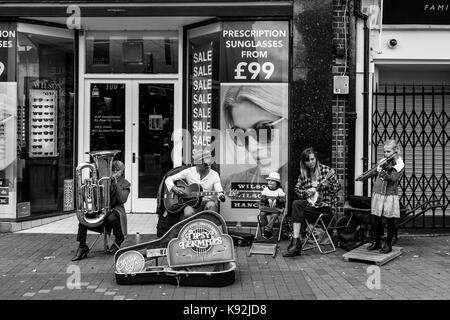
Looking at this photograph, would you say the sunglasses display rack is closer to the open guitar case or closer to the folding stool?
the open guitar case

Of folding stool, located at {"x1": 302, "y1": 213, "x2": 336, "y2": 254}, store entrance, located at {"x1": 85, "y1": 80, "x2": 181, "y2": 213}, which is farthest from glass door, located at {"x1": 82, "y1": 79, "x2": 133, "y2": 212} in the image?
folding stool, located at {"x1": 302, "y1": 213, "x2": 336, "y2": 254}

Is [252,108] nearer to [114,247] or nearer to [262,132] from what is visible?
[262,132]

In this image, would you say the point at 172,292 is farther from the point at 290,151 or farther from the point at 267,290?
the point at 290,151

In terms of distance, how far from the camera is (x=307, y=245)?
26.4 ft

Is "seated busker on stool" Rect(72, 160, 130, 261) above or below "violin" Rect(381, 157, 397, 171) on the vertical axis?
below

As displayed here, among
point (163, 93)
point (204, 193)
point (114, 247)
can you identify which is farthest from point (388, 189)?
point (163, 93)

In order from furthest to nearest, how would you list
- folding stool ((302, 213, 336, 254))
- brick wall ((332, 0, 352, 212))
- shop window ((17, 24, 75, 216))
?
1. shop window ((17, 24, 75, 216))
2. brick wall ((332, 0, 352, 212))
3. folding stool ((302, 213, 336, 254))

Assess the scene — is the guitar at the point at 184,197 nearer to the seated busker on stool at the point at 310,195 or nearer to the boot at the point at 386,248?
the seated busker on stool at the point at 310,195

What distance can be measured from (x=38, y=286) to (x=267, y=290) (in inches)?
98.9

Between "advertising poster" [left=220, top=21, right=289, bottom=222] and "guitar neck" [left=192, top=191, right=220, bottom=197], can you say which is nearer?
"guitar neck" [left=192, top=191, right=220, bottom=197]

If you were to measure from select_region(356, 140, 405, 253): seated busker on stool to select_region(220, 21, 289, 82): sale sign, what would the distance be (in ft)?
8.00

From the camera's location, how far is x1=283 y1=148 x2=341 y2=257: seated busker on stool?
750cm

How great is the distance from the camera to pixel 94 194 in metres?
7.20

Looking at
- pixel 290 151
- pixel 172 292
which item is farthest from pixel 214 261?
pixel 290 151
